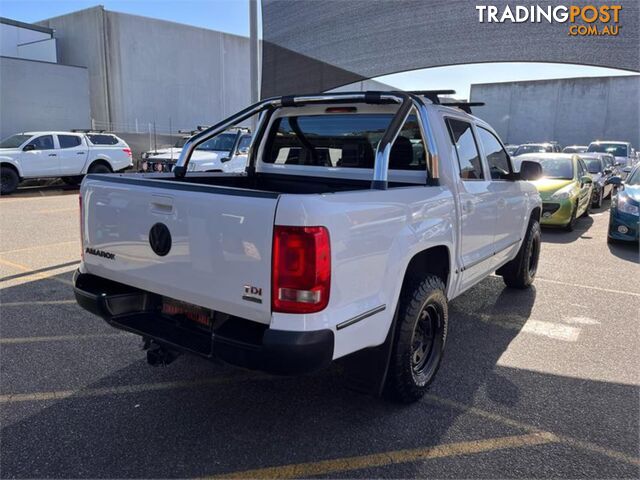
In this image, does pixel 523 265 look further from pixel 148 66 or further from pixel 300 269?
pixel 148 66

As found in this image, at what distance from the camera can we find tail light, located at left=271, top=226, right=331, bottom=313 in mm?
2320

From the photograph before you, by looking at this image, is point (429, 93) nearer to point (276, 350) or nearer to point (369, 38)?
point (276, 350)

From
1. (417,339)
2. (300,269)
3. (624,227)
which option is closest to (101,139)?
(624,227)

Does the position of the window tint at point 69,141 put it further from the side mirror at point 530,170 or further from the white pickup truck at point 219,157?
the side mirror at point 530,170

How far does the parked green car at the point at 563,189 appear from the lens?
380 inches

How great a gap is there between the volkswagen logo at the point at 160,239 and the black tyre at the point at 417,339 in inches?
55.2

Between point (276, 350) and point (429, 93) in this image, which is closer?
point (276, 350)

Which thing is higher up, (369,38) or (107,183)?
(369,38)

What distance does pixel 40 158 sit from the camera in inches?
597

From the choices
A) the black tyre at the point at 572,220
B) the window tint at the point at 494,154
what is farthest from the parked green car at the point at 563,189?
the window tint at the point at 494,154

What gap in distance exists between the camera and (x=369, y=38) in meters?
11.0

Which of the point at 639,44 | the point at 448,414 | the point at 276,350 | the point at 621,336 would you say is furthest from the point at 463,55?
the point at 276,350

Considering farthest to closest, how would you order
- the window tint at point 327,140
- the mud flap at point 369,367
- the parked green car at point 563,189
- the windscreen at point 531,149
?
the windscreen at point 531,149
the parked green car at point 563,189
the window tint at point 327,140
the mud flap at point 369,367

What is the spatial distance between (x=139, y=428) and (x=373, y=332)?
1.49 meters
